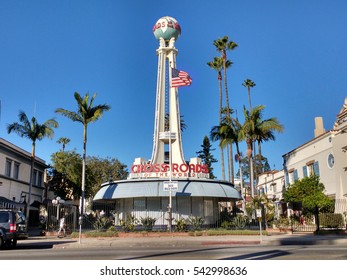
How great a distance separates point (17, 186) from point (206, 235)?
25.7m

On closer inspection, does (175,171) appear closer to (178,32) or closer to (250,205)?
(250,205)

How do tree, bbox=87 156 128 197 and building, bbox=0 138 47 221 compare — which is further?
tree, bbox=87 156 128 197

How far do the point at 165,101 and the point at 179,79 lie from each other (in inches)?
270

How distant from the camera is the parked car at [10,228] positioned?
19109 millimetres

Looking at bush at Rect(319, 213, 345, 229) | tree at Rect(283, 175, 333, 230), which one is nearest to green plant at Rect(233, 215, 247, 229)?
tree at Rect(283, 175, 333, 230)

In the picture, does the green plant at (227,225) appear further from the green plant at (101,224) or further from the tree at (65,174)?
the tree at (65,174)

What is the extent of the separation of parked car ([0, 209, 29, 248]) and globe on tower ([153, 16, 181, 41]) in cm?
2255

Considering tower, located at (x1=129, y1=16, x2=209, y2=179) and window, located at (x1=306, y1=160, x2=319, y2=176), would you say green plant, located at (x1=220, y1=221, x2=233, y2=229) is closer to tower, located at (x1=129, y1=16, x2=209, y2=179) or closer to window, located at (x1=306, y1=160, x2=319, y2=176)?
tower, located at (x1=129, y1=16, x2=209, y2=179)

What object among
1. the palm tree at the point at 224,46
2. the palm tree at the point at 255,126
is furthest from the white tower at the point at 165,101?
the palm tree at the point at 224,46

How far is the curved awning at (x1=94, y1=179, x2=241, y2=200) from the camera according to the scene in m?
28.8

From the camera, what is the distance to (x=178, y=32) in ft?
120

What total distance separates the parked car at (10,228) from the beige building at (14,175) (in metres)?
14.7

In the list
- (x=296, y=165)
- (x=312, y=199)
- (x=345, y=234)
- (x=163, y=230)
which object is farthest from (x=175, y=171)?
(x=296, y=165)

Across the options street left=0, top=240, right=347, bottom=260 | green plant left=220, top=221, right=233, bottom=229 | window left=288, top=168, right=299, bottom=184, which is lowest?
street left=0, top=240, right=347, bottom=260
